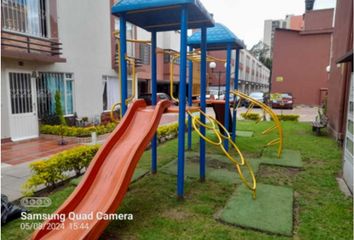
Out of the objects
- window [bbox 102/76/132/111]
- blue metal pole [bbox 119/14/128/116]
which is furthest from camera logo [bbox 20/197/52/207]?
window [bbox 102/76/132/111]

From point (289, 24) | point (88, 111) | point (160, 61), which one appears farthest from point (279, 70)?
point (289, 24)

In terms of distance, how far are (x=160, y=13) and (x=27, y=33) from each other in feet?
20.5

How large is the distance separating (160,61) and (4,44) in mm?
14018

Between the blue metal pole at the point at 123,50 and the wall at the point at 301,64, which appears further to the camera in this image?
the wall at the point at 301,64

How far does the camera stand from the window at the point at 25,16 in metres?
7.68

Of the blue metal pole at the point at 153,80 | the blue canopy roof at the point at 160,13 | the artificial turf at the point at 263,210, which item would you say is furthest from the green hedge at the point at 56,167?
the artificial turf at the point at 263,210

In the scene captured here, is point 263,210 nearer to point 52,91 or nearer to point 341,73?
point 341,73

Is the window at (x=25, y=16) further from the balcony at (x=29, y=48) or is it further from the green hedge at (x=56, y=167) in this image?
the green hedge at (x=56, y=167)

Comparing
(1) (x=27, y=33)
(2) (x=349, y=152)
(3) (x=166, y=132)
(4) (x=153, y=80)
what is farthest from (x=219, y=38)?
(1) (x=27, y=33)

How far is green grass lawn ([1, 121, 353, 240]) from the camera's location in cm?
304

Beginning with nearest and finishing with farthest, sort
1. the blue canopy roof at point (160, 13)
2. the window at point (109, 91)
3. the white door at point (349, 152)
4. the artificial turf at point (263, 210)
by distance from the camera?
the artificial turf at point (263, 210) → the blue canopy roof at point (160, 13) → the white door at point (349, 152) → the window at point (109, 91)

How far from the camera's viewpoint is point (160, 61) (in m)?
20.6

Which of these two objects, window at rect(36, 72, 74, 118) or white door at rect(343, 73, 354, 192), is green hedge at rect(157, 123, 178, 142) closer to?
window at rect(36, 72, 74, 118)

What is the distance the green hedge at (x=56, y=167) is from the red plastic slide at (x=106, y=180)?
131 centimetres
